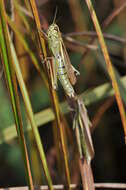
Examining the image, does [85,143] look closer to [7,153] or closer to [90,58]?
[7,153]

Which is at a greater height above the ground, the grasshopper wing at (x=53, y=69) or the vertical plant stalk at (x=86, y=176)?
the grasshopper wing at (x=53, y=69)

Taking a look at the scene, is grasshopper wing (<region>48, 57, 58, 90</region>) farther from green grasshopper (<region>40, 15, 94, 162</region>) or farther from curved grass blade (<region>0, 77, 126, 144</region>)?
curved grass blade (<region>0, 77, 126, 144</region>)

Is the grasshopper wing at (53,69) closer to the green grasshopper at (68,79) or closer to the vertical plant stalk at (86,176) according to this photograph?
the green grasshopper at (68,79)

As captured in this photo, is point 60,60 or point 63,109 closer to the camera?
point 60,60

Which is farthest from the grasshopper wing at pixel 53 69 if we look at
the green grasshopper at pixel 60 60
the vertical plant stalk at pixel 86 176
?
the vertical plant stalk at pixel 86 176

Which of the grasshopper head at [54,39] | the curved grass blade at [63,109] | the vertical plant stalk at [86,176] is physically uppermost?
the grasshopper head at [54,39]

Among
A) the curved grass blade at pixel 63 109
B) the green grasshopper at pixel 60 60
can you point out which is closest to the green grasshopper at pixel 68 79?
the green grasshopper at pixel 60 60

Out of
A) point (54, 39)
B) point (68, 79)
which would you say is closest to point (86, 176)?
point (68, 79)

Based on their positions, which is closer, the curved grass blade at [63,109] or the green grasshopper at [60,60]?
the green grasshopper at [60,60]

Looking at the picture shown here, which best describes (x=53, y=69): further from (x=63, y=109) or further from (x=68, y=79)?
(x=63, y=109)

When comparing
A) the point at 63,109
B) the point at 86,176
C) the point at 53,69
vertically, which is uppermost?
the point at 53,69

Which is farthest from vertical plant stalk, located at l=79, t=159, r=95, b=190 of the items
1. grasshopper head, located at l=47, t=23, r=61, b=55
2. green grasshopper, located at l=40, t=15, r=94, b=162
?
grasshopper head, located at l=47, t=23, r=61, b=55
